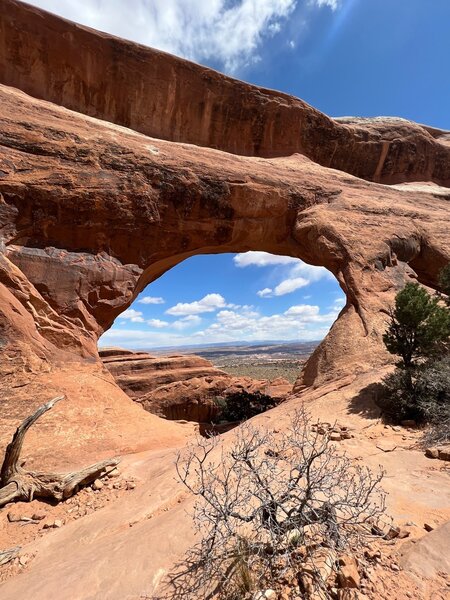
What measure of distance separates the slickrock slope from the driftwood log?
45.5 feet

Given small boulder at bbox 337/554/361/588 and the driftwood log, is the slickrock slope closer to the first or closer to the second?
the driftwood log

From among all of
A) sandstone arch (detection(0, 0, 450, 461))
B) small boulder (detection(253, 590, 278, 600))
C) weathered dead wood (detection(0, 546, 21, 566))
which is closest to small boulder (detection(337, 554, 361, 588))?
small boulder (detection(253, 590, 278, 600))

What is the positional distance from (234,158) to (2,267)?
989 cm

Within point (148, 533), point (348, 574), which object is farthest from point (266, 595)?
point (148, 533)

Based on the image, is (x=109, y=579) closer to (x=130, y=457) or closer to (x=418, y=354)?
(x=130, y=457)

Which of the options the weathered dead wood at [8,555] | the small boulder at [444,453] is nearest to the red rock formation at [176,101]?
the weathered dead wood at [8,555]

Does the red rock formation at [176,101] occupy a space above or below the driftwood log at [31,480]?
above

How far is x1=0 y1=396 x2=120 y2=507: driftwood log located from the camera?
5348 mm

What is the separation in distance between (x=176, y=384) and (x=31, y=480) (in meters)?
15.5

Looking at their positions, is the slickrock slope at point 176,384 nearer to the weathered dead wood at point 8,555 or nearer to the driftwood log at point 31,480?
the driftwood log at point 31,480

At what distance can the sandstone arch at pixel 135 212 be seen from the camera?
8695mm

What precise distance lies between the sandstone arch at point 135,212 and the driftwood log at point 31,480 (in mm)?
941

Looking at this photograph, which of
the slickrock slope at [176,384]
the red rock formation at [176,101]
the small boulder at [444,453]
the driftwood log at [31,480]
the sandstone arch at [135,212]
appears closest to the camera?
the small boulder at [444,453]

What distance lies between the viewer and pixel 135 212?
11648 millimetres
